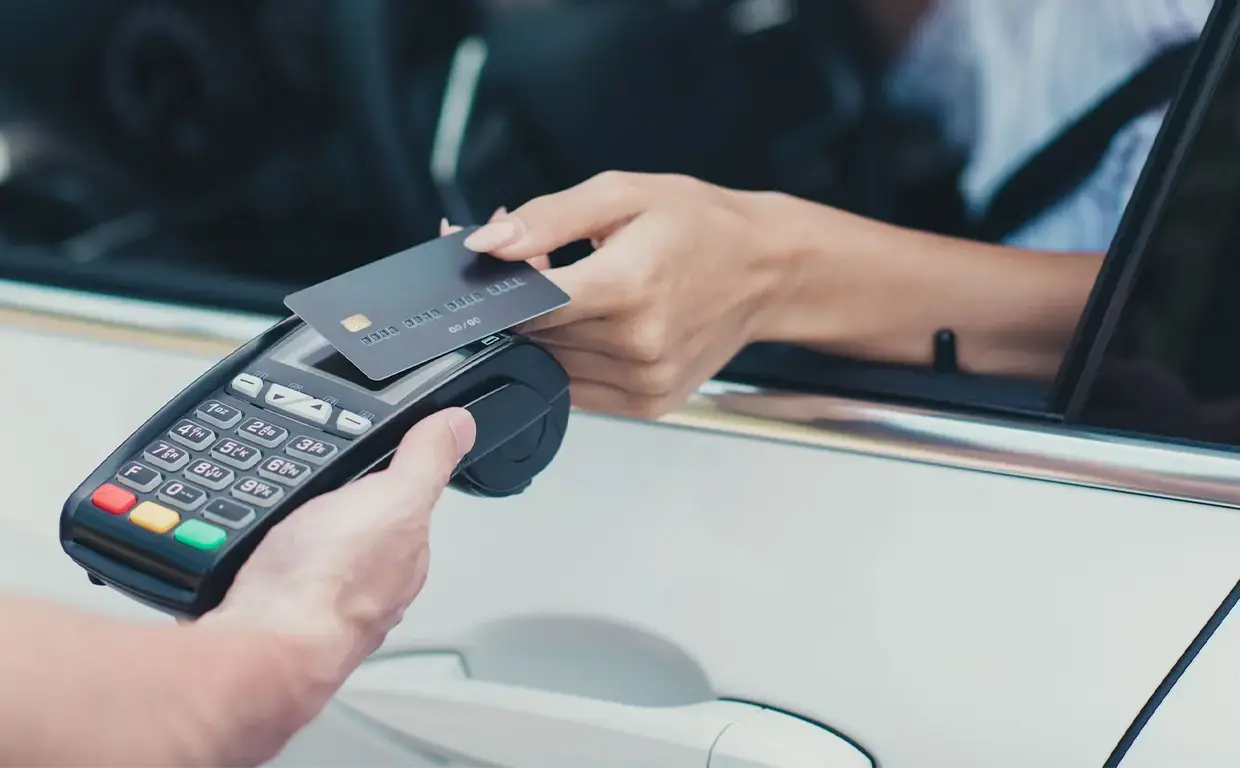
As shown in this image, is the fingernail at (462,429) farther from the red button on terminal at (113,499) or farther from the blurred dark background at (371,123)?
the blurred dark background at (371,123)

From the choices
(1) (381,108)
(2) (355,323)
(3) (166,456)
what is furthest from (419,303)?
(1) (381,108)

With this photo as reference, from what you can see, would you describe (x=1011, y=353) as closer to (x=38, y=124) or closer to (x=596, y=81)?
(x=596, y=81)

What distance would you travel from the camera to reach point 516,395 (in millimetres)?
548

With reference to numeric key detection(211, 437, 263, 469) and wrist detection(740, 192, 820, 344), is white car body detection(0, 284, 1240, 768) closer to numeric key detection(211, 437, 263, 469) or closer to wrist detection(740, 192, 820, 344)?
wrist detection(740, 192, 820, 344)

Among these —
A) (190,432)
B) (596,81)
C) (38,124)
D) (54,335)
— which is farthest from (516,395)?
(38,124)

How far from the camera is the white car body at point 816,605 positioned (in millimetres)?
567

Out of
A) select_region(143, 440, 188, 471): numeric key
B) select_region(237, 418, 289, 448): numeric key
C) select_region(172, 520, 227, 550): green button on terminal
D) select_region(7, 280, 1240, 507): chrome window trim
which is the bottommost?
select_region(172, 520, 227, 550): green button on terminal

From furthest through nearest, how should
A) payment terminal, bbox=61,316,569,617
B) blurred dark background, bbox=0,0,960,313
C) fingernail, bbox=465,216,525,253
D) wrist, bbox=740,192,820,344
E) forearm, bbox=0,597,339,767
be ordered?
blurred dark background, bbox=0,0,960,313 < wrist, bbox=740,192,820,344 < fingernail, bbox=465,216,525,253 < payment terminal, bbox=61,316,569,617 < forearm, bbox=0,597,339,767

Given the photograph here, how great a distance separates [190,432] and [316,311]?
0.28 ft

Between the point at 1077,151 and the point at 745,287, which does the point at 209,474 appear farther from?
the point at 1077,151

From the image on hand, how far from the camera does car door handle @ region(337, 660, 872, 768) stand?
0.60 metres

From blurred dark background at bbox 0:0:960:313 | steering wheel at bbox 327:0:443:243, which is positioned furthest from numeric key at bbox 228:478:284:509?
steering wheel at bbox 327:0:443:243

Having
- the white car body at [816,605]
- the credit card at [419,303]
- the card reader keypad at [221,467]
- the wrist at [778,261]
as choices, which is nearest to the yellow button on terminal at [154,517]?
the card reader keypad at [221,467]

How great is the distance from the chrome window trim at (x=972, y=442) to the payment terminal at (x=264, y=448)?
111mm
